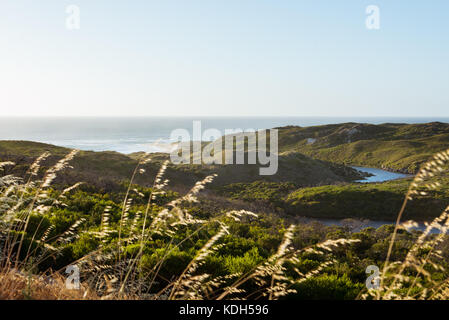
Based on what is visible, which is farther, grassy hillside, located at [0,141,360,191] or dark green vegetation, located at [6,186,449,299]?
grassy hillside, located at [0,141,360,191]

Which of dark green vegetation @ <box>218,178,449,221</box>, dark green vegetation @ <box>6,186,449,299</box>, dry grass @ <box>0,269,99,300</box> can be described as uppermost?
dry grass @ <box>0,269,99,300</box>

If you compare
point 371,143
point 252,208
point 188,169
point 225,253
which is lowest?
point 252,208

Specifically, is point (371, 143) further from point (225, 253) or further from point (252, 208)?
point (225, 253)

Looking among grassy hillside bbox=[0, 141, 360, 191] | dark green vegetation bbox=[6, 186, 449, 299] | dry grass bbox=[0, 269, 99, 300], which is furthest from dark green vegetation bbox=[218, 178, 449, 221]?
dry grass bbox=[0, 269, 99, 300]

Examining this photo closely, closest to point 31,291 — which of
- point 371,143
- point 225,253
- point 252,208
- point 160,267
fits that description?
point 160,267

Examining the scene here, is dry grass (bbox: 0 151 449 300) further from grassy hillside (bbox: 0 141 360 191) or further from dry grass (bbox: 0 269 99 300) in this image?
grassy hillside (bbox: 0 141 360 191)

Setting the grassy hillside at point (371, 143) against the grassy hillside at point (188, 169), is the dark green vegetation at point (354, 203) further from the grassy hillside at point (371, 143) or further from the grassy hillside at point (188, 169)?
the grassy hillside at point (371, 143)

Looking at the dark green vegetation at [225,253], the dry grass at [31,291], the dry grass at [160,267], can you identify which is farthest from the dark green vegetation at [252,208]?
the dry grass at [31,291]

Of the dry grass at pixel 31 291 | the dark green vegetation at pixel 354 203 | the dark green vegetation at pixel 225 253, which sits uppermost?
the dry grass at pixel 31 291
